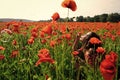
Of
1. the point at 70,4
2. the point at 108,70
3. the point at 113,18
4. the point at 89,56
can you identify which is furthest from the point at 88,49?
the point at 113,18

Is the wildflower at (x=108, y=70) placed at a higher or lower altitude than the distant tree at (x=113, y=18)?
higher

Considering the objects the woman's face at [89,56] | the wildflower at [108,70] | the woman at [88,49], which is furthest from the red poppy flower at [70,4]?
the wildflower at [108,70]

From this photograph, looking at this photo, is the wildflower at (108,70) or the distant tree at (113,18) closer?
the wildflower at (108,70)

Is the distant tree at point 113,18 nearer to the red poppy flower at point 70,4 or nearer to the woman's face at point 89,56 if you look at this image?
the woman's face at point 89,56

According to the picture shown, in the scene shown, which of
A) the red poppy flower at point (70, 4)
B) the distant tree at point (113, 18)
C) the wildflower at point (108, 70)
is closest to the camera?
the wildflower at point (108, 70)

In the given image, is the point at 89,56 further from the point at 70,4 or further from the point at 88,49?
the point at 70,4

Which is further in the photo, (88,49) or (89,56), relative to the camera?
(88,49)

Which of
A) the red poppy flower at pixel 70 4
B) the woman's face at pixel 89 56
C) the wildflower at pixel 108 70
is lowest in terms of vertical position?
the woman's face at pixel 89 56

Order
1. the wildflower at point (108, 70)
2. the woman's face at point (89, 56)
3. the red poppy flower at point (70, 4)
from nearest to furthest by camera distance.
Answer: the wildflower at point (108, 70)
the red poppy flower at point (70, 4)
the woman's face at point (89, 56)

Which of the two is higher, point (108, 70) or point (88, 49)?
point (108, 70)

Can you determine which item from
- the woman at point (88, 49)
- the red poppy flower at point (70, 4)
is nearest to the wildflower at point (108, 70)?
the red poppy flower at point (70, 4)

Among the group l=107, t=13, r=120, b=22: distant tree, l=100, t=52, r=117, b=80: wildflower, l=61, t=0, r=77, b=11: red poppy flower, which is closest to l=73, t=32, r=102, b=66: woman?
l=61, t=0, r=77, b=11: red poppy flower

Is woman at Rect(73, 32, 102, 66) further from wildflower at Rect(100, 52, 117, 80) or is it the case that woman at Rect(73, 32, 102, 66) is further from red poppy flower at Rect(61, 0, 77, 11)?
wildflower at Rect(100, 52, 117, 80)

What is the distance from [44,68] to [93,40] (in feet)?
2.42
